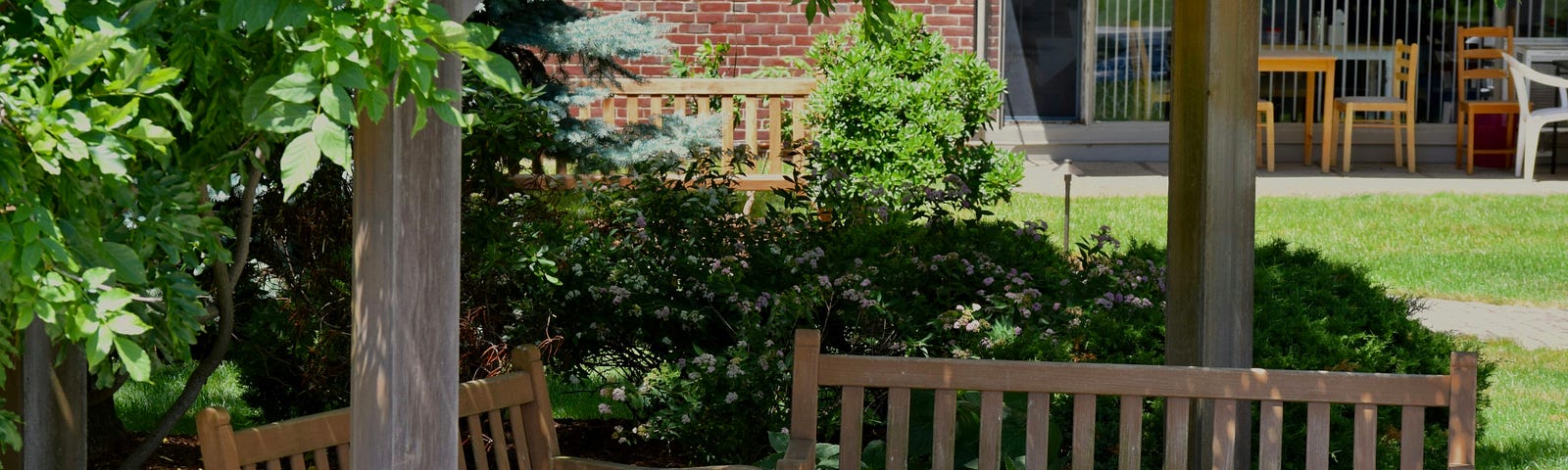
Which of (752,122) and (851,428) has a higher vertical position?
(752,122)

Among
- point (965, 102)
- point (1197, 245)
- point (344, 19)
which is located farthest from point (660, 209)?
point (965, 102)

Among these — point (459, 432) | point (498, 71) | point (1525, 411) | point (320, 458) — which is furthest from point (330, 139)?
point (1525, 411)

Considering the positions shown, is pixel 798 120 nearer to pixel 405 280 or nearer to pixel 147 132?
pixel 405 280

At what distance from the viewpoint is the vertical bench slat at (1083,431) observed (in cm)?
326

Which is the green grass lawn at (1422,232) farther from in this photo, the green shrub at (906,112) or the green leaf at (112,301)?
the green leaf at (112,301)

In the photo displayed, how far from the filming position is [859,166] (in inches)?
326

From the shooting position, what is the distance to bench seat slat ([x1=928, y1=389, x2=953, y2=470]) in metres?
3.32

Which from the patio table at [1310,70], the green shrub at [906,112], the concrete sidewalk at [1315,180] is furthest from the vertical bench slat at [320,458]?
the patio table at [1310,70]

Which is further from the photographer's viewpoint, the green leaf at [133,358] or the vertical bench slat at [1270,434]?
the vertical bench slat at [1270,434]

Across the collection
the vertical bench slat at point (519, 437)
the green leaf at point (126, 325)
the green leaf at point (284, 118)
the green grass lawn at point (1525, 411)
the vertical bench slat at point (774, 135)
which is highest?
the green leaf at point (284, 118)

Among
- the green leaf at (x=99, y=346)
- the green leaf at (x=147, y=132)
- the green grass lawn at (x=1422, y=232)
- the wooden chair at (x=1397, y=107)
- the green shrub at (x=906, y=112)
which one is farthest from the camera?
the wooden chair at (x=1397, y=107)

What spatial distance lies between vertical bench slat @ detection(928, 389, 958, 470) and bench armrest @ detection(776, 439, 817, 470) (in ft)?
0.88

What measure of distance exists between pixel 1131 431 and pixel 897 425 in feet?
1.60

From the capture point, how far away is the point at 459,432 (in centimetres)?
315
